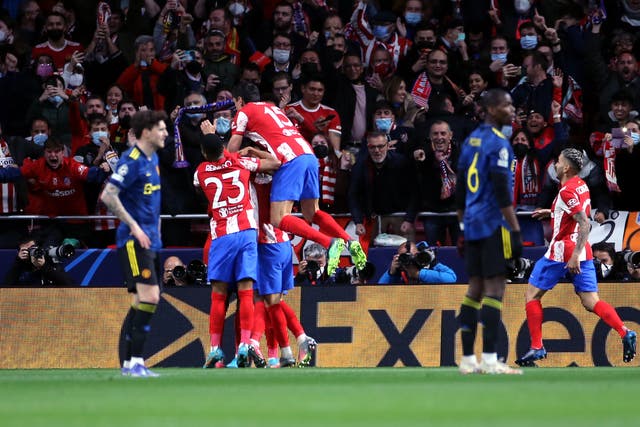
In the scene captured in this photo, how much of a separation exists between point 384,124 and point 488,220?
319 inches

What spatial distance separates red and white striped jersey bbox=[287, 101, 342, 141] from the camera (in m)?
18.8

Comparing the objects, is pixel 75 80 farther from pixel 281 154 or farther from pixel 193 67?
pixel 281 154

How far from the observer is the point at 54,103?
65.5 feet

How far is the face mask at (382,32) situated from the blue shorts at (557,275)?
22.9 feet

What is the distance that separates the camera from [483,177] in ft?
35.8

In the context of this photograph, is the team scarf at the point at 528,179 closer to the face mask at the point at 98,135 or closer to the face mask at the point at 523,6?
the face mask at the point at 523,6

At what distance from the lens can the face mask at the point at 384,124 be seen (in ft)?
61.9

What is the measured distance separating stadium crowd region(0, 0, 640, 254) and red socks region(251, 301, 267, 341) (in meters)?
3.00

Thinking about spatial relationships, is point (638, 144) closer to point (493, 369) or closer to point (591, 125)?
point (591, 125)

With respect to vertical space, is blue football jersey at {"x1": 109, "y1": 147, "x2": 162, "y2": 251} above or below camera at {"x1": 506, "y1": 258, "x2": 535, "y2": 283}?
above

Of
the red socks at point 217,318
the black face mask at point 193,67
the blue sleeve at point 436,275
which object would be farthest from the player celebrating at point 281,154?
the black face mask at point 193,67

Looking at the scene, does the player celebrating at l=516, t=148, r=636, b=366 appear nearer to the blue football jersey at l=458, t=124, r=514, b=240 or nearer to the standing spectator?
the blue football jersey at l=458, t=124, r=514, b=240

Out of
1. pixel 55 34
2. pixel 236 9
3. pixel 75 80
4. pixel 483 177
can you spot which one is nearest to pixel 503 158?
pixel 483 177

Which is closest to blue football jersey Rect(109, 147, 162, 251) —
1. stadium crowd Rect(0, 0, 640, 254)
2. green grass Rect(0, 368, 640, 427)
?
green grass Rect(0, 368, 640, 427)
